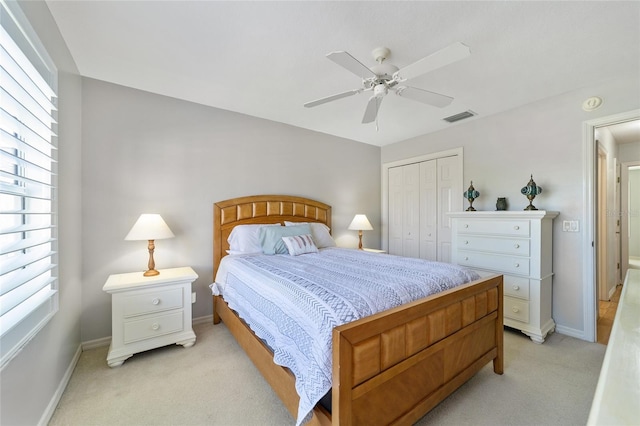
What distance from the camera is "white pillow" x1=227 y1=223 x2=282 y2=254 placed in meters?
2.90

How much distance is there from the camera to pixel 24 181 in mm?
1349

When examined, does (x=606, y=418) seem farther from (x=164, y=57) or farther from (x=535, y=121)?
(x=535, y=121)

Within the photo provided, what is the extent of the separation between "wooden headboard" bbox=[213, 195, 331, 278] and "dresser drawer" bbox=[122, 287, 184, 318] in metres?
0.66

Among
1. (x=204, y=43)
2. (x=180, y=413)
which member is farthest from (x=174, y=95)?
(x=180, y=413)

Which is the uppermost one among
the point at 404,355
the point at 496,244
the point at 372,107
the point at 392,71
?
the point at 392,71

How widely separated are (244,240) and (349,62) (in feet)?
6.75

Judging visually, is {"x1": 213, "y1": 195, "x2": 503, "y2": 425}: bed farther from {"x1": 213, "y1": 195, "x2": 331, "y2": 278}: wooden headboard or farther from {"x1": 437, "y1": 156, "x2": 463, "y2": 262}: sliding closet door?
{"x1": 437, "y1": 156, "x2": 463, "y2": 262}: sliding closet door

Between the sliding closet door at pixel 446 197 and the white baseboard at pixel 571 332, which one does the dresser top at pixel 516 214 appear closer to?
the sliding closet door at pixel 446 197

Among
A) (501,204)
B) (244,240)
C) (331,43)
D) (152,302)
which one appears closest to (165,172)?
(244,240)

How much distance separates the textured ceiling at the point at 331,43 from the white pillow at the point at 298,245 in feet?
4.91

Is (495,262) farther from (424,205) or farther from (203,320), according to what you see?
(203,320)

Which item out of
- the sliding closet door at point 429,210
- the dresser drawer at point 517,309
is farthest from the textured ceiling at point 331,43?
the dresser drawer at point 517,309

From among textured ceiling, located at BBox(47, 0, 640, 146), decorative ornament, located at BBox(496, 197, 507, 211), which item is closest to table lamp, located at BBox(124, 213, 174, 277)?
textured ceiling, located at BBox(47, 0, 640, 146)

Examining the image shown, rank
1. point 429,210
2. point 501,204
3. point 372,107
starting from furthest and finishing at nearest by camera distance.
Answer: point 429,210 < point 501,204 < point 372,107
